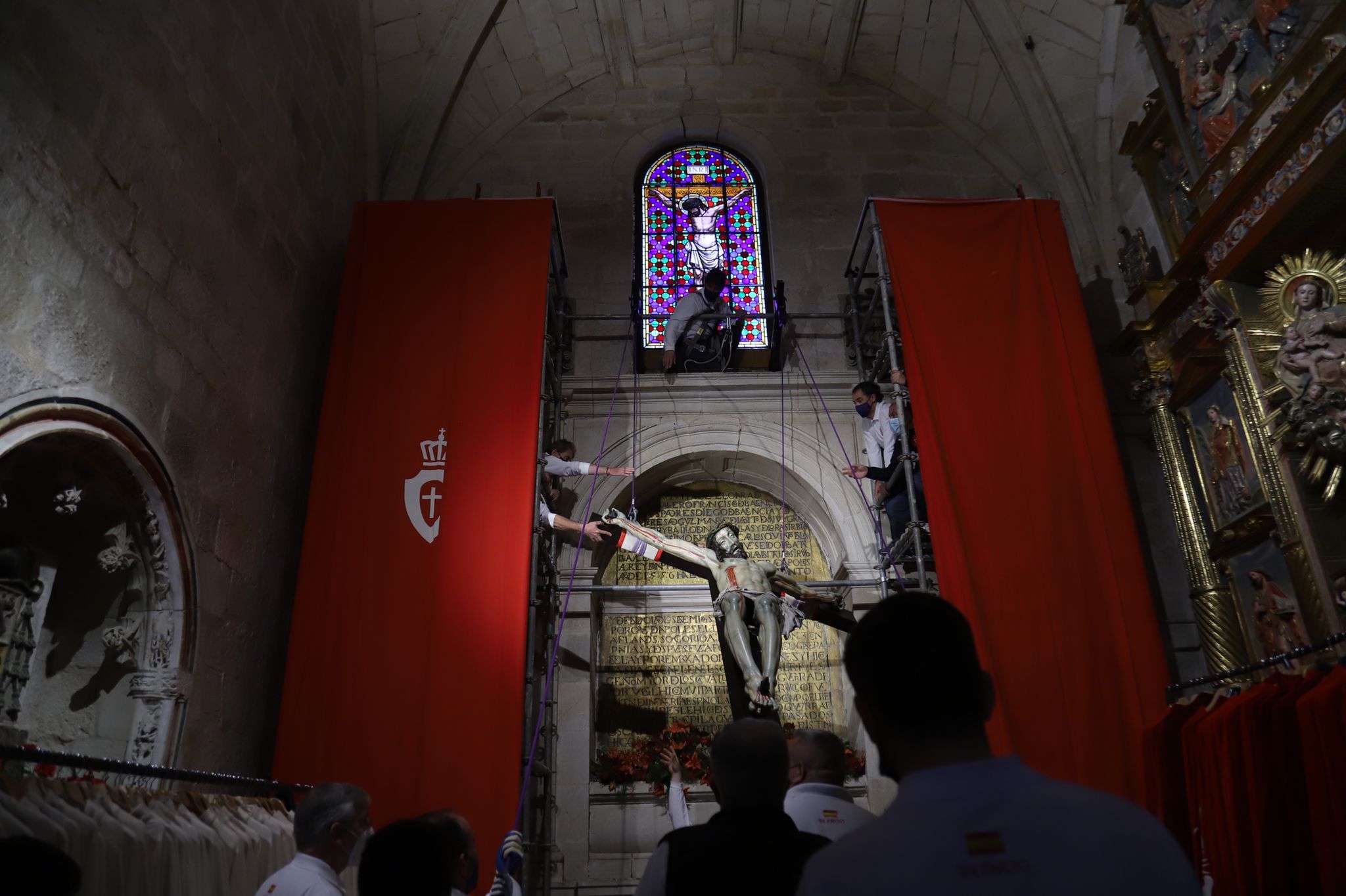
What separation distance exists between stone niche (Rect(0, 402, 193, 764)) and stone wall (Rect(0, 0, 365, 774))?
0.61 ft

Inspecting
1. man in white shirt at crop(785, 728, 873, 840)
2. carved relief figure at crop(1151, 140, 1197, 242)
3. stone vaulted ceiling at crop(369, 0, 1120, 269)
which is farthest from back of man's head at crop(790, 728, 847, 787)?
stone vaulted ceiling at crop(369, 0, 1120, 269)

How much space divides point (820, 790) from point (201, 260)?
14.4 feet

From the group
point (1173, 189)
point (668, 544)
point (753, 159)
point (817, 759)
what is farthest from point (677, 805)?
point (753, 159)

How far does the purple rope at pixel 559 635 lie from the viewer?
5.71 meters

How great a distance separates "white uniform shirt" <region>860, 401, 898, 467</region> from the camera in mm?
7079

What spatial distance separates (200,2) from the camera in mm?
5254

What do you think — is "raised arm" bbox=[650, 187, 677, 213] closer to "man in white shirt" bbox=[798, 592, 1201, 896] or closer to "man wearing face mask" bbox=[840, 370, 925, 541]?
"man wearing face mask" bbox=[840, 370, 925, 541]

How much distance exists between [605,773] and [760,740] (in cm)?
527

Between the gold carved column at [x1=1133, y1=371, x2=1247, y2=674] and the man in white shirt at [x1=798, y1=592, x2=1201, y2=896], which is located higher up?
the gold carved column at [x1=1133, y1=371, x2=1247, y2=674]

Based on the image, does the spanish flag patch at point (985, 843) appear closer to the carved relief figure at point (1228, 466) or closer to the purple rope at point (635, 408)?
the carved relief figure at point (1228, 466)

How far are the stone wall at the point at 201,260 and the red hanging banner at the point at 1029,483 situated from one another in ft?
14.0

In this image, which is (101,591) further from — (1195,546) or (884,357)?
(1195,546)

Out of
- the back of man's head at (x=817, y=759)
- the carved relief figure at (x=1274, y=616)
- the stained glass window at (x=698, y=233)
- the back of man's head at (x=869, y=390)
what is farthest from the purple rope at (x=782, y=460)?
the back of man's head at (x=817, y=759)

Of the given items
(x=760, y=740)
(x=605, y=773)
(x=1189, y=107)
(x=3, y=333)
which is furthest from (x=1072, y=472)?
(x=3, y=333)
